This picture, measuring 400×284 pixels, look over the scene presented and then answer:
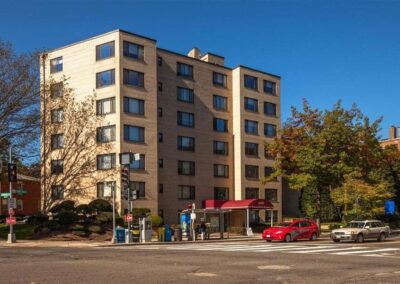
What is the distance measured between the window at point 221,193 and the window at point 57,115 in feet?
67.4

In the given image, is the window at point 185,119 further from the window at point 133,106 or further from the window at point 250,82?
the window at point 250,82

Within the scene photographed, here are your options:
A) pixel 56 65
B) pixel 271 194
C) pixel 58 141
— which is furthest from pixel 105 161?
pixel 271 194

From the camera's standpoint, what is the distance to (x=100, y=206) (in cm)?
4472

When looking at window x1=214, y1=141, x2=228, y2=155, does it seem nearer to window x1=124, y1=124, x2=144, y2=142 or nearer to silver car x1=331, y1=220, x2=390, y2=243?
window x1=124, y1=124, x2=144, y2=142

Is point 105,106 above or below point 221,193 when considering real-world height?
above

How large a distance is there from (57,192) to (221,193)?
21.0 metres

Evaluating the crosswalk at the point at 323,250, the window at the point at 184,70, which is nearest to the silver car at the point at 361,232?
the crosswalk at the point at 323,250

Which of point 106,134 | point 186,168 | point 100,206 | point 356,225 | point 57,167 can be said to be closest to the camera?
point 356,225

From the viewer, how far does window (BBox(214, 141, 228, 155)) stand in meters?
63.6

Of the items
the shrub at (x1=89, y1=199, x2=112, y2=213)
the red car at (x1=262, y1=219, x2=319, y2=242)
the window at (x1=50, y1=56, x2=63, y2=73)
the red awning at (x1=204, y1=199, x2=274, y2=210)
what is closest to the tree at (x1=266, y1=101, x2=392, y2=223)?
the red awning at (x1=204, y1=199, x2=274, y2=210)

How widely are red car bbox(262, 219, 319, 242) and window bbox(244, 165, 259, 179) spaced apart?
90.4 ft

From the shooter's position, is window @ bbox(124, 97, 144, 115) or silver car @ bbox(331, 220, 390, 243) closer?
silver car @ bbox(331, 220, 390, 243)

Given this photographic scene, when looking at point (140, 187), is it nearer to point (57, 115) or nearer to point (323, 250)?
point (57, 115)

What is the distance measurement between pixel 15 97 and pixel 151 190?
16.8 metres
